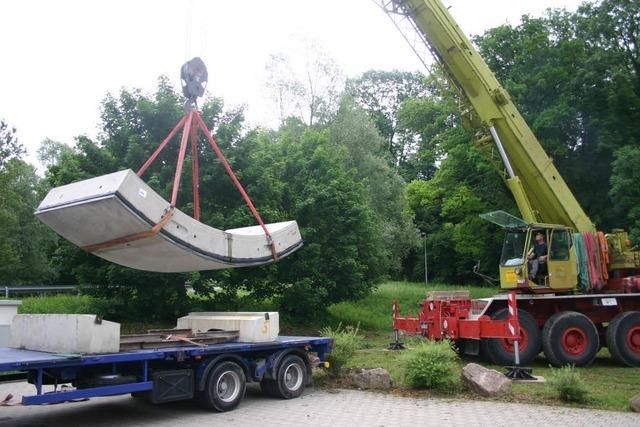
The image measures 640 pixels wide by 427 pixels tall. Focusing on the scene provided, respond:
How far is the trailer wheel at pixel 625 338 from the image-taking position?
43.7 ft

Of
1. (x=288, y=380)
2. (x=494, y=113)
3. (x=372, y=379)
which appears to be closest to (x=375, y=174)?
(x=494, y=113)

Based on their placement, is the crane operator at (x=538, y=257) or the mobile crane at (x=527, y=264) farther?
the crane operator at (x=538, y=257)

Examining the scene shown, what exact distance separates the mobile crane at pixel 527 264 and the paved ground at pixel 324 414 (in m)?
3.55

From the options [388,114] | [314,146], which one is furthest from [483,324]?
[388,114]

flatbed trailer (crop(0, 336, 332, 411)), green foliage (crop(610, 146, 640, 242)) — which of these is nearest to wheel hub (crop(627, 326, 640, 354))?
flatbed trailer (crop(0, 336, 332, 411))

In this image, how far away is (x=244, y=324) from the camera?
9.83 metres

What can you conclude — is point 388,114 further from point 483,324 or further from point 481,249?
point 483,324

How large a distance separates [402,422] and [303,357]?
2.80 m

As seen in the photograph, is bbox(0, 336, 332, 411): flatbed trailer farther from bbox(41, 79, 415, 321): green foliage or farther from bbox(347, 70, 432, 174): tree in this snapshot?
bbox(347, 70, 432, 174): tree

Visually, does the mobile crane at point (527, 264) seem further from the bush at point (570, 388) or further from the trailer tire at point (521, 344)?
the bush at point (570, 388)

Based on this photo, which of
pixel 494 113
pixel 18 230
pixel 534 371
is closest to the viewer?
pixel 534 371

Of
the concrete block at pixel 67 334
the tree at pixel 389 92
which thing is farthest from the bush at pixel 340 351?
the tree at pixel 389 92

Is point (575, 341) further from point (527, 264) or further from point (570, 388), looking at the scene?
point (570, 388)

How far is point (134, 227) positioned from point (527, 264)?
31.6 feet
